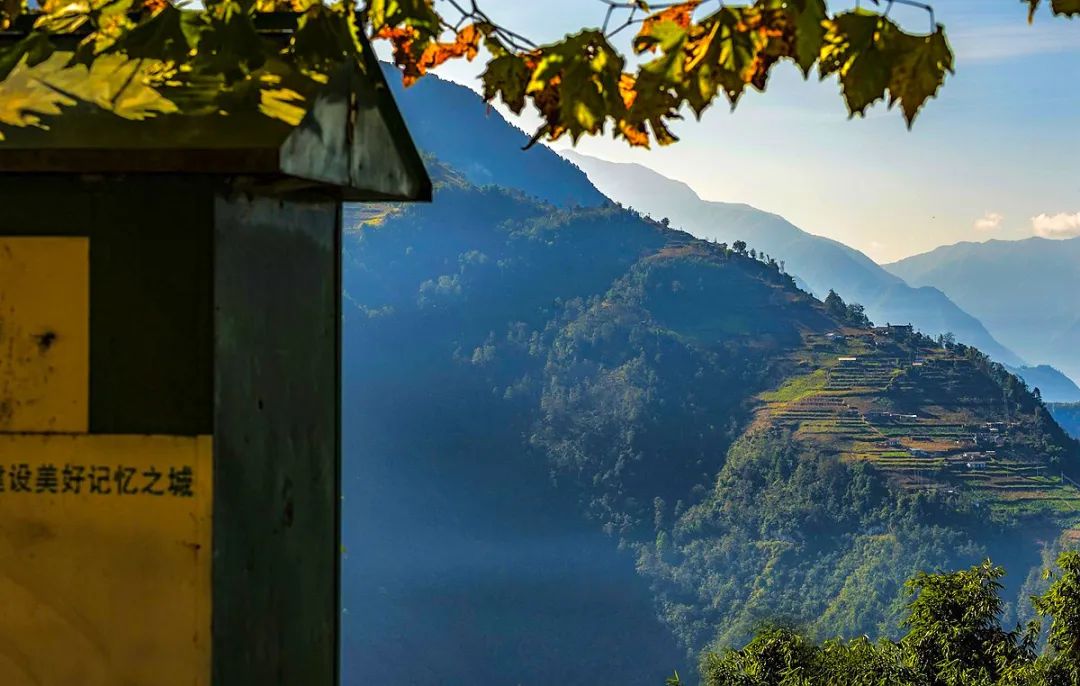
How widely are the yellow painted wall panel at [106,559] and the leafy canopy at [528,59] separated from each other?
0.41 meters

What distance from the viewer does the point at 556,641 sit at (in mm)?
93375

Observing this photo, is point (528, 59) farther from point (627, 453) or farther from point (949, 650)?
point (627, 453)

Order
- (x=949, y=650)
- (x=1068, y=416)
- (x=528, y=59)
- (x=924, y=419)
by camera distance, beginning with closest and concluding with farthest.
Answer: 1. (x=528, y=59)
2. (x=949, y=650)
3. (x=924, y=419)
4. (x=1068, y=416)

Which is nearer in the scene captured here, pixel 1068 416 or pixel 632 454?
pixel 632 454

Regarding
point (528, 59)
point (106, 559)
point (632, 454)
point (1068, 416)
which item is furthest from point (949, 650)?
point (1068, 416)

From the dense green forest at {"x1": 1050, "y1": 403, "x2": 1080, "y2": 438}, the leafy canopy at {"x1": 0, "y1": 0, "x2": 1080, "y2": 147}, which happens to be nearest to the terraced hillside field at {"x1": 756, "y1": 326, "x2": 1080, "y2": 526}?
the dense green forest at {"x1": 1050, "y1": 403, "x2": 1080, "y2": 438}

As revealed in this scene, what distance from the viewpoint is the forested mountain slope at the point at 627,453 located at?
9194 centimetres

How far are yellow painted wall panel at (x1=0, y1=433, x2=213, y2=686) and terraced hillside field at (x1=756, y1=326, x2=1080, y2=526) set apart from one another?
97414mm

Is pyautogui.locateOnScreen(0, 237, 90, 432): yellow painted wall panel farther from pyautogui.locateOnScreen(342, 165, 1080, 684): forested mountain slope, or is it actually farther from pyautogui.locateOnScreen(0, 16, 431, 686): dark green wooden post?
pyautogui.locateOnScreen(342, 165, 1080, 684): forested mountain slope

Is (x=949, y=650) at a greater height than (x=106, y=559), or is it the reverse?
(x=106, y=559)

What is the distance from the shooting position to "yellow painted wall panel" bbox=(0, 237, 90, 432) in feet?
4.81

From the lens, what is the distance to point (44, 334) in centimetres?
147

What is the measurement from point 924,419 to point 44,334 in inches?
4197

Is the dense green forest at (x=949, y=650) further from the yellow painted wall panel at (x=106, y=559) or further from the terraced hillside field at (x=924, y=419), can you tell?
the terraced hillside field at (x=924, y=419)
